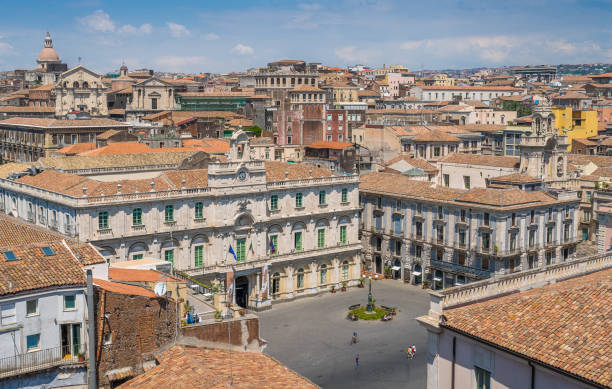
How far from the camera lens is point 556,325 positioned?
27500 millimetres

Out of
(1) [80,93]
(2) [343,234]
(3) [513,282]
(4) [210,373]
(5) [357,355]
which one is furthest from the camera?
(1) [80,93]

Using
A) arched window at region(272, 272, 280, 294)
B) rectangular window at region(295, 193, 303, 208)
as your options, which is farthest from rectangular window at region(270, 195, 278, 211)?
arched window at region(272, 272, 280, 294)

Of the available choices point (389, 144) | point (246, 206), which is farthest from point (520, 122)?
point (246, 206)

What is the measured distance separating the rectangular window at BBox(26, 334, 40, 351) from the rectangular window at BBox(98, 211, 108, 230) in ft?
108

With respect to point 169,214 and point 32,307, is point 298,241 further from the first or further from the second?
point 32,307

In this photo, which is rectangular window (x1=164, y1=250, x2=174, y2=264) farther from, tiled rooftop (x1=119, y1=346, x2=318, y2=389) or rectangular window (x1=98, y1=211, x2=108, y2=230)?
tiled rooftop (x1=119, y1=346, x2=318, y2=389)

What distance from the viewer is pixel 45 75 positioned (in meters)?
199

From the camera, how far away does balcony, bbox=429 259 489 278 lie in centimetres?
7375

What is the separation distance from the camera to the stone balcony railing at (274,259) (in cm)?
6860

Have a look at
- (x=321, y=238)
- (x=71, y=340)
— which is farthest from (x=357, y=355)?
(x=71, y=340)

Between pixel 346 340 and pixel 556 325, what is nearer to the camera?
pixel 556 325

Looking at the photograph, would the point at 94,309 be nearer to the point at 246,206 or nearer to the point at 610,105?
the point at 246,206

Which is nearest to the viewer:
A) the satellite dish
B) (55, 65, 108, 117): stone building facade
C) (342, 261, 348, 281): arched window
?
the satellite dish

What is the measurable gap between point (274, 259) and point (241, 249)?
3911 millimetres
